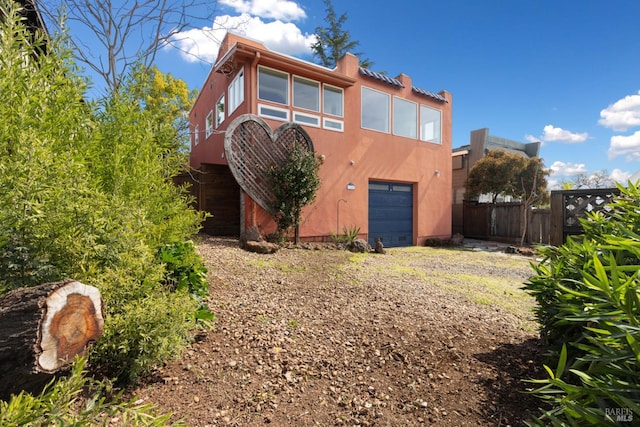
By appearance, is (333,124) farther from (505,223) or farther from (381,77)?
(505,223)

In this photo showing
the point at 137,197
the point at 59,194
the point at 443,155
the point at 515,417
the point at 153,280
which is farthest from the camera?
the point at 443,155

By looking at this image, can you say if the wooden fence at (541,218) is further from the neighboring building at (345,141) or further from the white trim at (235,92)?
the white trim at (235,92)

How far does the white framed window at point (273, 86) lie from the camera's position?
724cm

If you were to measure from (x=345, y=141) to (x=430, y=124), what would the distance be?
13.4ft

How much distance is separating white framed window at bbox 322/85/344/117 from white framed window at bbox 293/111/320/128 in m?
0.44

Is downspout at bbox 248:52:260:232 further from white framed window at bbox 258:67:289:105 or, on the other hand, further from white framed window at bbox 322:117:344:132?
white framed window at bbox 322:117:344:132

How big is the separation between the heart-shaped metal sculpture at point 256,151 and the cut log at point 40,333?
17.6 ft

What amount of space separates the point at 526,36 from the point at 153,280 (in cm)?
1083

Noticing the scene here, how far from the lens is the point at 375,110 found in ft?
30.2

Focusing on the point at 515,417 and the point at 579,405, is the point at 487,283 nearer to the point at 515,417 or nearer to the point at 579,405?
the point at 515,417

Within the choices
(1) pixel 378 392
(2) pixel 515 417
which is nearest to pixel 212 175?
(1) pixel 378 392

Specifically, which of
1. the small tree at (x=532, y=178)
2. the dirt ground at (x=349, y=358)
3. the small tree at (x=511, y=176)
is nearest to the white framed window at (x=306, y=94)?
the dirt ground at (x=349, y=358)

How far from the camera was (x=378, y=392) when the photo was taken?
1.97 meters

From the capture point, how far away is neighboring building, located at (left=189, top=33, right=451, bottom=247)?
7.36 m
